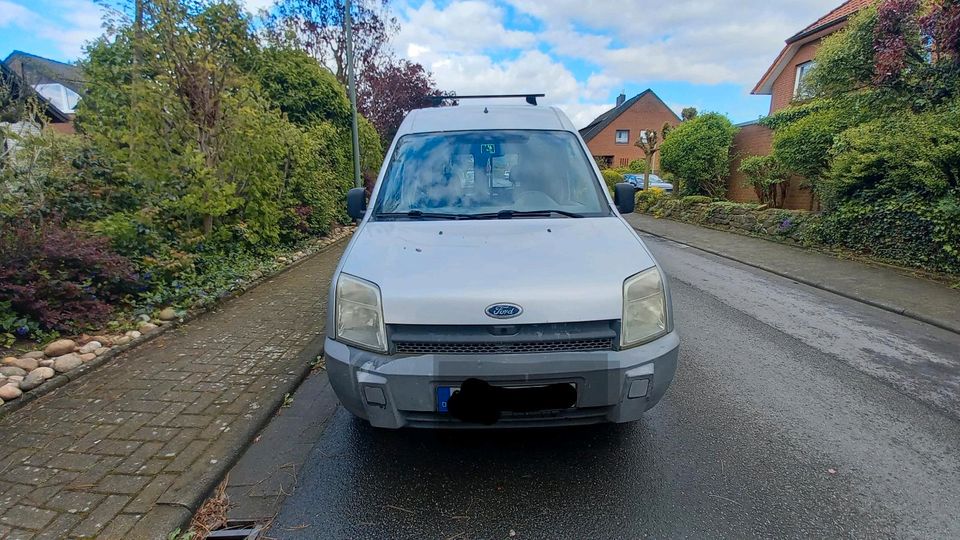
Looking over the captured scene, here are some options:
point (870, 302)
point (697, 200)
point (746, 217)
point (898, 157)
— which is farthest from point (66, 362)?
point (697, 200)

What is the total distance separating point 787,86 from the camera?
1898 centimetres

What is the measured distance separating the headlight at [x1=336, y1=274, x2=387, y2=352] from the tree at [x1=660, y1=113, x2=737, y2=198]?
1565 centimetres

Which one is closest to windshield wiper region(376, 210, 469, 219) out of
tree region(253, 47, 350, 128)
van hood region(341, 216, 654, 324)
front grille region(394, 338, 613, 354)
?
van hood region(341, 216, 654, 324)

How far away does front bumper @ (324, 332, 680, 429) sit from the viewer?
2.04 meters

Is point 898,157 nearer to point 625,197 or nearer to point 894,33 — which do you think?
point 894,33

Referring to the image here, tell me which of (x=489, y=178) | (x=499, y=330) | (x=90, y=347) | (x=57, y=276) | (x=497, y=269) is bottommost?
(x=90, y=347)

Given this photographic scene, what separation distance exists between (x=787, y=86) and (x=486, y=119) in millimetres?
20895

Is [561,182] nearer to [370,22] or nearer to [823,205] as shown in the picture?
[823,205]

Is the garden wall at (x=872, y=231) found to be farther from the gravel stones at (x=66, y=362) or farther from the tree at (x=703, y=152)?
the gravel stones at (x=66, y=362)

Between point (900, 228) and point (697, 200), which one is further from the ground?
point (697, 200)

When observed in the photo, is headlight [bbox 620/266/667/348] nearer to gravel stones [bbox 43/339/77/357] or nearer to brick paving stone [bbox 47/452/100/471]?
brick paving stone [bbox 47/452/100/471]

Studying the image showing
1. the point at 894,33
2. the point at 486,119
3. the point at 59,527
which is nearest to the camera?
the point at 59,527

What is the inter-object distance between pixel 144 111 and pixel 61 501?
478 cm

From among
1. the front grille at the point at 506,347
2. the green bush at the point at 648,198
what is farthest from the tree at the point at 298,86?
the green bush at the point at 648,198
